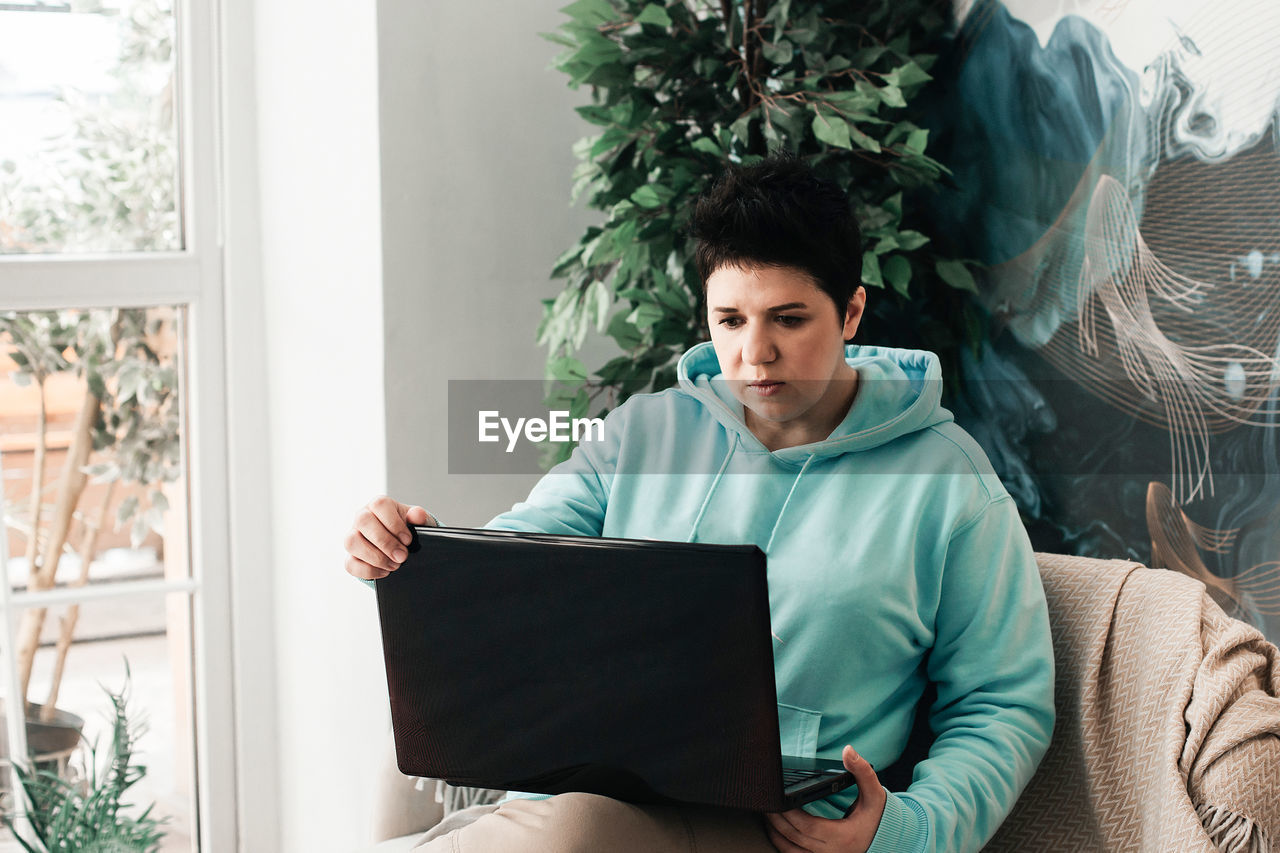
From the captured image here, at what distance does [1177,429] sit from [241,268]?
5.38ft

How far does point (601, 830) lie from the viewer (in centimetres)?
94

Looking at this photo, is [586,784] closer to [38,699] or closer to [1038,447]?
[1038,447]

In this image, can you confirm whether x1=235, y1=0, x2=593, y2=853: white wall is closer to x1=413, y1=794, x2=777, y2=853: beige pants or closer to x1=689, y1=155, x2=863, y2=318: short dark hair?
x1=689, y1=155, x2=863, y2=318: short dark hair

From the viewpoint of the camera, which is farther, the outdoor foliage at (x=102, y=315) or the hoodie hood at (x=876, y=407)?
the outdoor foliage at (x=102, y=315)

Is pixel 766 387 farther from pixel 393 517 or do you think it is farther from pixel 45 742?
pixel 45 742

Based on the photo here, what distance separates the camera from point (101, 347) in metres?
2.11

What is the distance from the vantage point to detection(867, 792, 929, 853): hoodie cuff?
996mm

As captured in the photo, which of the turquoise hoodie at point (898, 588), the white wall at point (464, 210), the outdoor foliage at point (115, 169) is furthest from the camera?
the outdoor foliage at point (115, 169)

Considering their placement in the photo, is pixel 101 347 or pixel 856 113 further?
pixel 101 347

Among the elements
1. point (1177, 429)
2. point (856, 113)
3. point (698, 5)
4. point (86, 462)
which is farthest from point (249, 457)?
point (1177, 429)

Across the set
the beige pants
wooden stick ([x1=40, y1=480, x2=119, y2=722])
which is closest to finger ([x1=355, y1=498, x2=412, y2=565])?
the beige pants

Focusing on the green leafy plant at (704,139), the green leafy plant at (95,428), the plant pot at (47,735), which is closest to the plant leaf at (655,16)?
the green leafy plant at (704,139)

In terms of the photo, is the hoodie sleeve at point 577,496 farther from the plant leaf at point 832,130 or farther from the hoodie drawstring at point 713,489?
the plant leaf at point 832,130

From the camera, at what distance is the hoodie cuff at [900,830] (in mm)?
996
